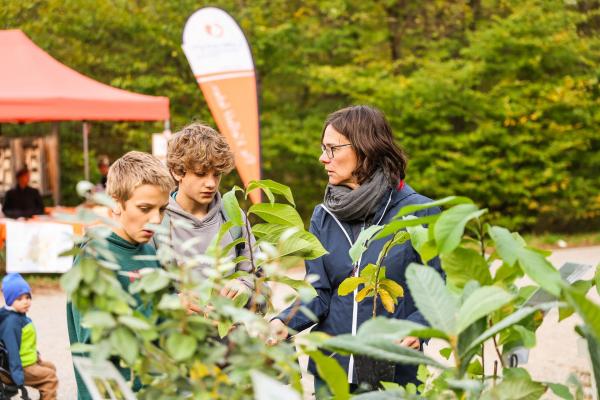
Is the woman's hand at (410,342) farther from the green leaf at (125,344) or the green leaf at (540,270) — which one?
the green leaf at (125,344)

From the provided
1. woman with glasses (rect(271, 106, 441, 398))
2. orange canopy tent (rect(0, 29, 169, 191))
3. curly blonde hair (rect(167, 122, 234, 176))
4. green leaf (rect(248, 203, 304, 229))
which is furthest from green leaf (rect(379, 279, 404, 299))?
orange canopy tent (rect(0, 29, 169, 191))

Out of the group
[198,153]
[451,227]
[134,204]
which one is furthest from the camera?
[198,153]

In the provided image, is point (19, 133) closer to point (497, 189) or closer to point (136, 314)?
point (497, 189)

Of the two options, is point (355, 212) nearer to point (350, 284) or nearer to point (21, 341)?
point (350, 284)

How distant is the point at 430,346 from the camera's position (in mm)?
8031

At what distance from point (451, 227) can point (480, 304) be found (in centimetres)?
16

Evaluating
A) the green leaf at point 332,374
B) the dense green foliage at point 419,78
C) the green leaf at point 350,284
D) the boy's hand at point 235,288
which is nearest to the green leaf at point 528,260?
the green leaf at point 332,374

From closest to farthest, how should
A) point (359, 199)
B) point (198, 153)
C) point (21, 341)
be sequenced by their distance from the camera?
point (359, 199)
point (198, 153)
point (21, 341)

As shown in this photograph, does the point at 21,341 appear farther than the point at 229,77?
No

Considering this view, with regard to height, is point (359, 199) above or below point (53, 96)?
above

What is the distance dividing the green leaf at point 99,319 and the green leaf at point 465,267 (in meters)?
0.60

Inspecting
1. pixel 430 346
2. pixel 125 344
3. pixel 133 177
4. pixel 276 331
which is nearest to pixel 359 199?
pixel 133 177

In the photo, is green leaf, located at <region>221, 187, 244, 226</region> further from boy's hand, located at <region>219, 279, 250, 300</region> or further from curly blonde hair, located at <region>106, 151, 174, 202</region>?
curly blonde hair, located at <region>106, 151, 174, 202</region>

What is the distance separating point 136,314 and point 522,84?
650 inches
